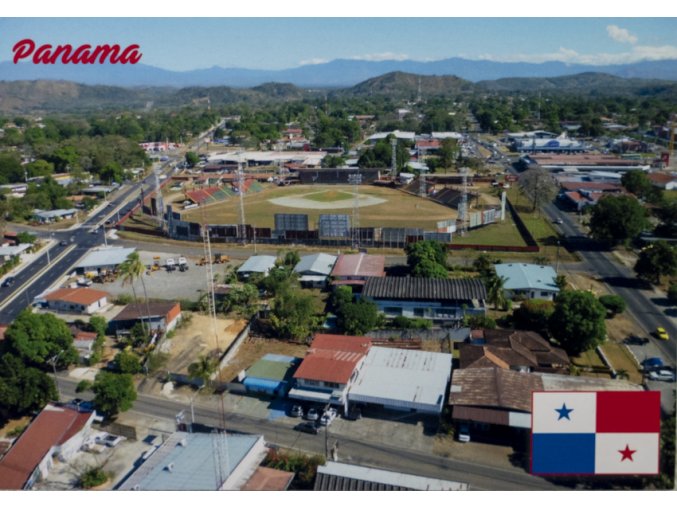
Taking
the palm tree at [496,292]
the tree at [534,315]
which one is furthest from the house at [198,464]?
the palm tree at [496,292]

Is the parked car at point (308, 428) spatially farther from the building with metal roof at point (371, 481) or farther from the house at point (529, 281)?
the house at point (529, 281)

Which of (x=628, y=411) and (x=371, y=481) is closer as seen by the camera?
(x=628, y=411)

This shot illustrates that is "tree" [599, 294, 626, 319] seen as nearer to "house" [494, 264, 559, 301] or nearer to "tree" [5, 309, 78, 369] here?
"house" [494, 264, 559, 301]

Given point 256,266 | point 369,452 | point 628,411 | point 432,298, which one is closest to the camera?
point 628,411

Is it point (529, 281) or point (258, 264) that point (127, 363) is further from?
point (529, 281)

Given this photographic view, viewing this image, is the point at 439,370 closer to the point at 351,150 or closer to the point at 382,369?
the point at 382,369

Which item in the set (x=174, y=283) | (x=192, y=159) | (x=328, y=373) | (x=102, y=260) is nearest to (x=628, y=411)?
(x=328, y=373)

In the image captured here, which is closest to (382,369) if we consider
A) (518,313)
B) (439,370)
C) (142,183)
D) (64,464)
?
(439,370)

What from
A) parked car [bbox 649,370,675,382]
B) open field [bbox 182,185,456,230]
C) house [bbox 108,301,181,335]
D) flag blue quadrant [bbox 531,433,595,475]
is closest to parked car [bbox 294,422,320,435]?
flag blue quadrant [bbox 531,433,595,475]
